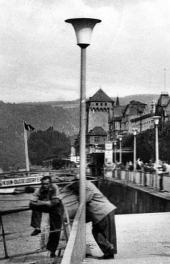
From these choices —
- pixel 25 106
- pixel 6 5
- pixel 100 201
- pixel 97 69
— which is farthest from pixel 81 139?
pixel 97 69

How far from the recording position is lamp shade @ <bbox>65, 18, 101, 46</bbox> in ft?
28.3

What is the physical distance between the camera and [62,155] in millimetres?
27312

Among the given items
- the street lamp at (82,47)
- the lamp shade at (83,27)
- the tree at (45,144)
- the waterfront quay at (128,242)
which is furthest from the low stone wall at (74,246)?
the tree at (45,144)

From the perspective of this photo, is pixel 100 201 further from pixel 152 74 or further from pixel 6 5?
pixel 152 74

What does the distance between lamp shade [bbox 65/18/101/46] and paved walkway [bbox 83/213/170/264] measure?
10.6 ft

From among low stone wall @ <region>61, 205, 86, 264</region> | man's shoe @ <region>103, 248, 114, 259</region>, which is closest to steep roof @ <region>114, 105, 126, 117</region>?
man's shoe @ <region>103, 248, 114, 259</region>

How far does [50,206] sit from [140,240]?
347 cm

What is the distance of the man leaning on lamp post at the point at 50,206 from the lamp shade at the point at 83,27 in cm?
229

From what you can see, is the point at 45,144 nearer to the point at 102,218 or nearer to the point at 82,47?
the point at 82,47

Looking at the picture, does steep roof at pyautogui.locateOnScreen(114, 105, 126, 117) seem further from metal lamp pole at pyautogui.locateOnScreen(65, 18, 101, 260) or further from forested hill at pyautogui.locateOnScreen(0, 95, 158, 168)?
metal lamp pole at pyautogui.locateOnScreen(65, 18, 101, 260)

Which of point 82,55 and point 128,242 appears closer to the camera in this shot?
point 82,55

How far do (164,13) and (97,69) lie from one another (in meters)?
2.27

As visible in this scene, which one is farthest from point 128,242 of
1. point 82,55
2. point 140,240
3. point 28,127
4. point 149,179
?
point 149,179

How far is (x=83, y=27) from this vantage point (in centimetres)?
874
